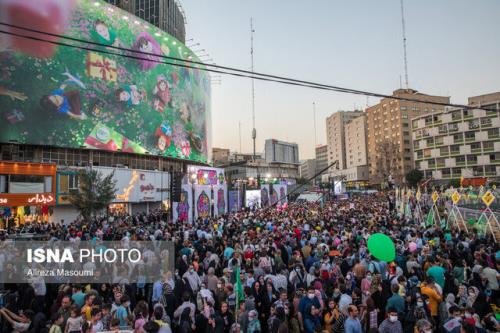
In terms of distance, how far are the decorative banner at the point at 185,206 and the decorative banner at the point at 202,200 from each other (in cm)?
73

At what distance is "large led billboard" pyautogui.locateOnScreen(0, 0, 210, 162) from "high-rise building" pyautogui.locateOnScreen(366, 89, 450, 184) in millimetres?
71524

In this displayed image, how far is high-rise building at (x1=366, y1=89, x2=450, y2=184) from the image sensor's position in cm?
9864

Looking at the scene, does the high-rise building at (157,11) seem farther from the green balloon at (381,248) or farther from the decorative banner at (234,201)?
the green balloon at (381,248)

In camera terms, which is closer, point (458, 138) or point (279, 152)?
point (458, 138)

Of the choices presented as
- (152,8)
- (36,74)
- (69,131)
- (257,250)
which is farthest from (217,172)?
(152,8)

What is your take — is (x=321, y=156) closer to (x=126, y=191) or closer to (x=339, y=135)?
(x=339, y=135)

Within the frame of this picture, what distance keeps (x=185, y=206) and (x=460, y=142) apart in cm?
6621

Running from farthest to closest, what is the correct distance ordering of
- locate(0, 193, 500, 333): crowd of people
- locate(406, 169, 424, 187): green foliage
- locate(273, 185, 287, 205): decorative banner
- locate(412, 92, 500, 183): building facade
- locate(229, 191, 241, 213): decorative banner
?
locate(406, 169, 424, 187): green foliage
locate(412, 92, 500, 183): building facade
locate(273, 185, 287, 205): decorative banner
locate(229, 191, 241, 213): decorative banner
locate(0, 193, 500, 333): crowd of people

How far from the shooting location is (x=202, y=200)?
104 ft

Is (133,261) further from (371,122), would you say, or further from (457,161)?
(371,122)

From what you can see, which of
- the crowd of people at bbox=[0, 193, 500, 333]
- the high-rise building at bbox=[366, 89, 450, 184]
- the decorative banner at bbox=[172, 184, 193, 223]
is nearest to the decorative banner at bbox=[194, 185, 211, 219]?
the decorative banner at bbox=[172, 184, 193, 223]

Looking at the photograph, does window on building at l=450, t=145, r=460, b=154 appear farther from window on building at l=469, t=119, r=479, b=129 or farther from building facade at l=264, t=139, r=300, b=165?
building facade at l=264, t=139, r=300, b=165

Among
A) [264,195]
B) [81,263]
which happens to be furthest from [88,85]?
[81,263]

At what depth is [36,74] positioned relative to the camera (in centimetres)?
3475
